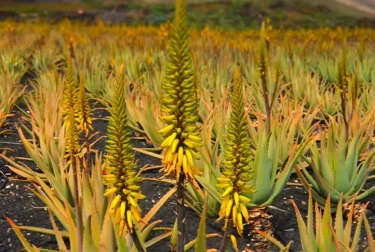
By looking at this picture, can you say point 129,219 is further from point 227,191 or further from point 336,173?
point 336,173

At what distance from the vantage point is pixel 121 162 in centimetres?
114

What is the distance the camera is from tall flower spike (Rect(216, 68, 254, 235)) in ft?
3.77

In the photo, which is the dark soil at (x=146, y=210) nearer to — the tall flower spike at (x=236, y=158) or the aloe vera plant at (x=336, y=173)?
the aloe vera plant at (x=336, y=173)

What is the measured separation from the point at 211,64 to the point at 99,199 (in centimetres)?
423

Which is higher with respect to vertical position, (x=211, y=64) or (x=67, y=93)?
(x=67, y=93)

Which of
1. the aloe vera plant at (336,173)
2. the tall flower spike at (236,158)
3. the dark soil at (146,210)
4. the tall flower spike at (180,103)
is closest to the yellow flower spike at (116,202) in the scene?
the tall flower spike at (180,103)

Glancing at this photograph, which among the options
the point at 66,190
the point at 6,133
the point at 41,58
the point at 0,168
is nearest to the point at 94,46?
the point at 41,58

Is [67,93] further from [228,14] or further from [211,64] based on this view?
[228,14]

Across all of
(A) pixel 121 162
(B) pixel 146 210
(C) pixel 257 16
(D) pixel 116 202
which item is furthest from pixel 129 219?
(C) pixel 257 16

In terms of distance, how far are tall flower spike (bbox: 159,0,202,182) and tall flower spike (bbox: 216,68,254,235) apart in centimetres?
9

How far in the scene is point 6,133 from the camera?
3.78 m

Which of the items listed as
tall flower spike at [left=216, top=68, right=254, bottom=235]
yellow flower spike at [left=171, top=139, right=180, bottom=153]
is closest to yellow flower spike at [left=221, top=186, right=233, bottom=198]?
tall flower spike at [left=216, top=68, right=254, bottom=235]

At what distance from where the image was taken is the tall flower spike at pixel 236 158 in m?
1.15

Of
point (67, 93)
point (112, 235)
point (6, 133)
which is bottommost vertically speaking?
point (6, 133)
